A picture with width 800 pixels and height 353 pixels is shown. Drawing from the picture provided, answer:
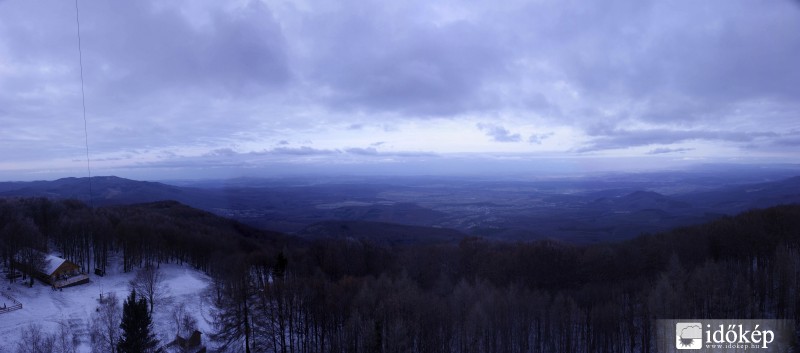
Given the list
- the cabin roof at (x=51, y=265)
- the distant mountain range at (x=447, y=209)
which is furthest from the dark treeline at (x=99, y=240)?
the distant mountain range at (x=447, y=209)

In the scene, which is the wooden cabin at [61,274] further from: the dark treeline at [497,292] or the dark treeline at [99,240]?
the dark treeline at [497,292]

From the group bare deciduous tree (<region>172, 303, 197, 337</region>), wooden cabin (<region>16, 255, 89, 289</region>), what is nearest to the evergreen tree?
bare deciduous tree (<region>172, 303, 197, 337</region>)

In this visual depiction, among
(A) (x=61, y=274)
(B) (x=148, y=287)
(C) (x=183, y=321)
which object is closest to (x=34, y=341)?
(C) (x=183, y=321)

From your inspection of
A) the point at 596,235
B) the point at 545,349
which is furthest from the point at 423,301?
the point at 596,235

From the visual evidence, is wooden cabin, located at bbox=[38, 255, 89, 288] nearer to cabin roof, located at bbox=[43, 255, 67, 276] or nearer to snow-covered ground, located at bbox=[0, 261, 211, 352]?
cabin roof, located at bbox=[43, 255, 67, 276]

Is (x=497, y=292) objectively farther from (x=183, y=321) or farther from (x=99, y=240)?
(x=99, y=240)

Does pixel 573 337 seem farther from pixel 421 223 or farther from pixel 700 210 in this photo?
pixel 700 210
